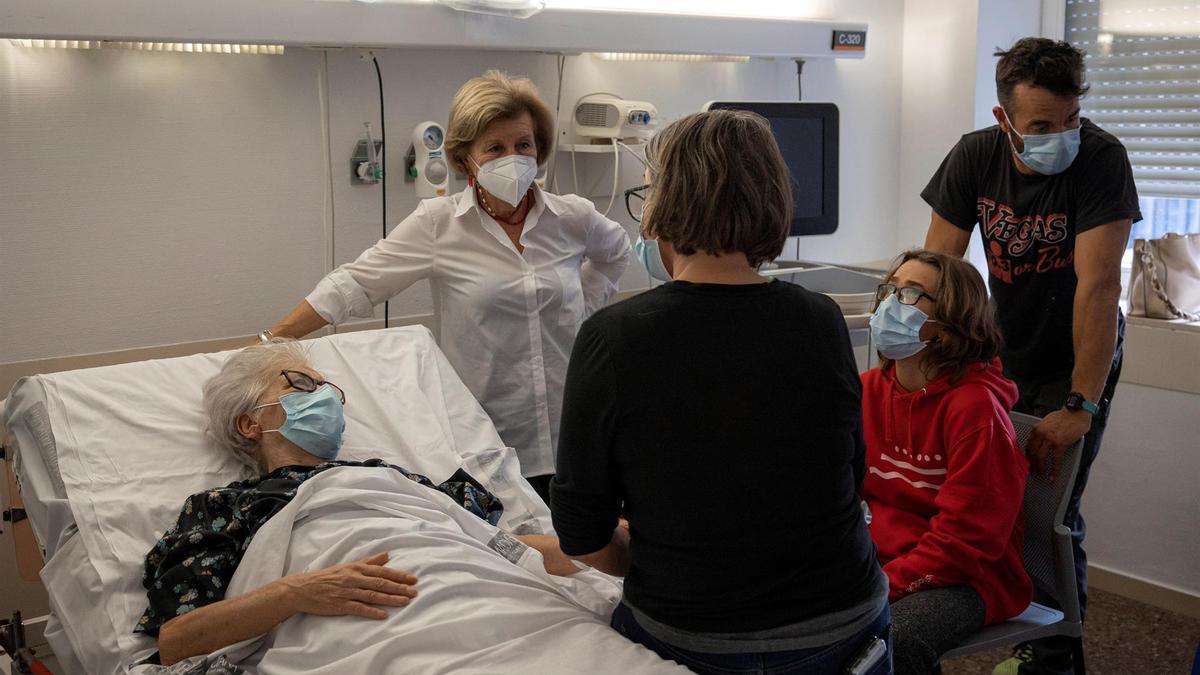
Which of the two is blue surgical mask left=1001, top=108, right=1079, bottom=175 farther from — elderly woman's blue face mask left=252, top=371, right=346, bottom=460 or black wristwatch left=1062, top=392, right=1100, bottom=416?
elderly woman's blue face mask left=252, top=371, right=346, bottom=460

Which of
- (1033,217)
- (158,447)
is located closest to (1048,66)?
(1033,217)

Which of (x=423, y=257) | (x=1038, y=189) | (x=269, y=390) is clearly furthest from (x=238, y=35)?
(x=1038, y=189)

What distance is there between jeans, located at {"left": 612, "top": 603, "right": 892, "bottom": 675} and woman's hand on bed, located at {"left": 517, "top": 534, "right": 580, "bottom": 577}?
0.37 meters

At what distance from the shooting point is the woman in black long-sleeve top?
4.32ft

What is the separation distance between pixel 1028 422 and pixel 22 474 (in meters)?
1.89

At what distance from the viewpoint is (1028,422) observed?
7.38 feet

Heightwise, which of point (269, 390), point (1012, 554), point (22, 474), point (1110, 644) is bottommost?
point (1110, 644)

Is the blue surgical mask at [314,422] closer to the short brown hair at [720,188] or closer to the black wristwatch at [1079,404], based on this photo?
the short brown hair at [720,188]

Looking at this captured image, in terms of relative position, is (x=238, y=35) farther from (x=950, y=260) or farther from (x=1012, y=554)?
(x=1012, y=554)

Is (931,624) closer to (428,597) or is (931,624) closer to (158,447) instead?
(428,597)

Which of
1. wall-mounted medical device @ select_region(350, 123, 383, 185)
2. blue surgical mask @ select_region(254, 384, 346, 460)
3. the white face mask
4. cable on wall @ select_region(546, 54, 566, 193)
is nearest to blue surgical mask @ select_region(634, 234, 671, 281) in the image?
the white face mask

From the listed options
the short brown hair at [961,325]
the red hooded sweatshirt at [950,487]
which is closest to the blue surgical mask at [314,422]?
the red hooded sweatshirt at [950,487]

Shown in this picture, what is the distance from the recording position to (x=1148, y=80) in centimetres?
369

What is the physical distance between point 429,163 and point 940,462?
1.50 m
